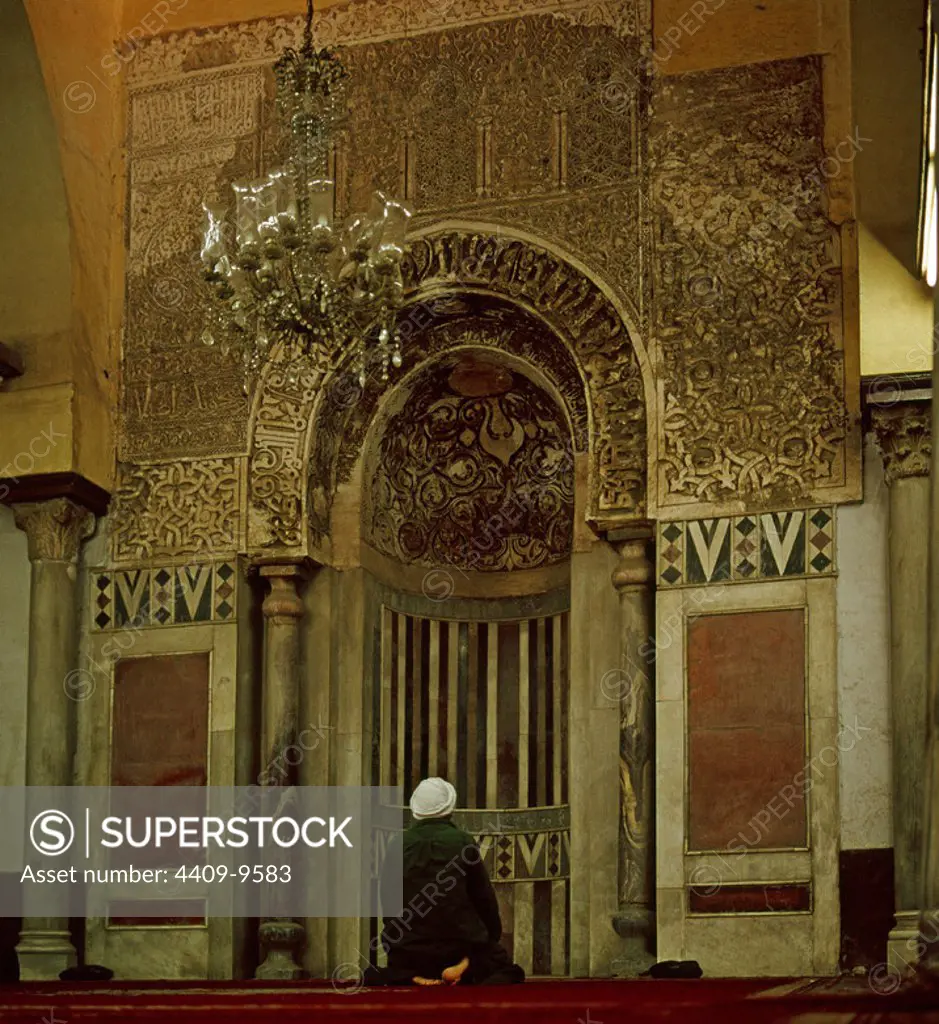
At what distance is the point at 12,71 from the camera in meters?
10.9

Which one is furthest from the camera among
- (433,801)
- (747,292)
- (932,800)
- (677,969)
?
(747,292)

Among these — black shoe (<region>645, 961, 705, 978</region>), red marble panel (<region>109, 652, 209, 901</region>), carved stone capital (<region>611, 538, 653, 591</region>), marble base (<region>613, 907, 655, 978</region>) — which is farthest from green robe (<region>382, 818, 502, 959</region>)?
red marble panel (<region>109, 652, 209, 901</region>)

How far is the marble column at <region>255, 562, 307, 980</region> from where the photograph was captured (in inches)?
409

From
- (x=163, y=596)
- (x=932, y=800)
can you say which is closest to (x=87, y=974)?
(x=163, y=596)

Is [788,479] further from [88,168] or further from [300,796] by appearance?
[88,168]

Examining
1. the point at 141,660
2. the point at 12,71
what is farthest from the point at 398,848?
the point at 12,71

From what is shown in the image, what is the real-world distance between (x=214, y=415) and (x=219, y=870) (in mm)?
2507

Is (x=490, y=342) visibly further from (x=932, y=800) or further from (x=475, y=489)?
(x=932, y=800)

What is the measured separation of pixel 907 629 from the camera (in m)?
9.23

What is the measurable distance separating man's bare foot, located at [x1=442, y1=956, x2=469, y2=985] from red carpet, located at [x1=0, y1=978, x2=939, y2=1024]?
0.23 meters

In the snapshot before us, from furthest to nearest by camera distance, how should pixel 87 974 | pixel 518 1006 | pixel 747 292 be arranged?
pixel 747 292 → pixel 87 974 → pixel 518 1006

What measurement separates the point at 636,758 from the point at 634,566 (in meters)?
0.99

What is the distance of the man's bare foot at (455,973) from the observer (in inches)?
282

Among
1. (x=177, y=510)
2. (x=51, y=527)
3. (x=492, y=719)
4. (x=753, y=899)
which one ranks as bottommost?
(x=753, y=899)
